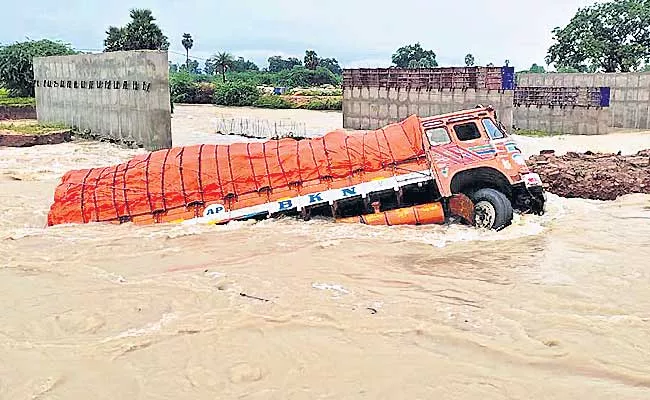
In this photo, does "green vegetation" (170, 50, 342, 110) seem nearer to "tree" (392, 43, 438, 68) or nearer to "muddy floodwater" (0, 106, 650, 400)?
"tree" (392, 43, 438, 68)

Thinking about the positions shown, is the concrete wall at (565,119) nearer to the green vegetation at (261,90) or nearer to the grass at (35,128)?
the grass at (35,128)

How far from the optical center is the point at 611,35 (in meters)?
40.2

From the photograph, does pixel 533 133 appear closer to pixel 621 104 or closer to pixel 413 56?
pixel 621 104

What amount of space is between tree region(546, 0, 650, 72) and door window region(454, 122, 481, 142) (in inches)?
1246

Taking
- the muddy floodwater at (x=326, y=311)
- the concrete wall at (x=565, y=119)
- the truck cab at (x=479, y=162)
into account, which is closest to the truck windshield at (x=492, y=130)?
the truck cab at (x=479, y=162)

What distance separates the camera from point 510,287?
9023mm

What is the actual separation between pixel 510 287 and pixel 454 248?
2.06 metres

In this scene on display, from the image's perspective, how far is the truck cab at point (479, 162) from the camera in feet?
38.5

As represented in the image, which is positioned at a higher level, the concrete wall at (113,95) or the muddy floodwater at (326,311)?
the concrete wall at (113,95)

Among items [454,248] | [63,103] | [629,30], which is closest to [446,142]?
[454,248]

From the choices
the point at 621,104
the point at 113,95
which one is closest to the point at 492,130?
the point at 113,95

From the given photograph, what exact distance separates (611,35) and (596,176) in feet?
91.8

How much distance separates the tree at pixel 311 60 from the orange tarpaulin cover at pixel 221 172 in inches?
3126

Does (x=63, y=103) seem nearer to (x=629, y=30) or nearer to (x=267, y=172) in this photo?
(x=267, y=172)
